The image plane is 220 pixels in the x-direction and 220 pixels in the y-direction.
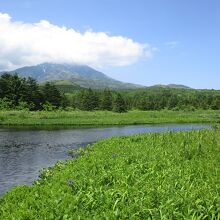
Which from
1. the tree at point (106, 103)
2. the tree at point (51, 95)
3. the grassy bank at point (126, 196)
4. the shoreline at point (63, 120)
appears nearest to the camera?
the grassy bank at point (126, 196)

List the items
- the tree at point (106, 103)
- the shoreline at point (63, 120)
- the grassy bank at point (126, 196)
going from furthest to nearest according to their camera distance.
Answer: the tree at point (106, 103), the shoreline at point (63, 120), the grassy bank at point (126, 196)

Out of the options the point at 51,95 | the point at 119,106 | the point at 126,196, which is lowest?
the point at 126,196

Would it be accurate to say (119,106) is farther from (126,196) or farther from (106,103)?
(126,196)

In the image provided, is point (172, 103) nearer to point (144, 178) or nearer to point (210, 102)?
point (210, 102)

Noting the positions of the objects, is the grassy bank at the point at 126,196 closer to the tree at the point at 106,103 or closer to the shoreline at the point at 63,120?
the shoreline at the point at 63,120

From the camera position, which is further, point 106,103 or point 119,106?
point 106,103

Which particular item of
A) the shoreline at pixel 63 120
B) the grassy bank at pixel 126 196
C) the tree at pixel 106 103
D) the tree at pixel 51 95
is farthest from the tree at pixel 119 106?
the grassy bank at pixel 126 196

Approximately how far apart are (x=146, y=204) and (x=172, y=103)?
6370 inches

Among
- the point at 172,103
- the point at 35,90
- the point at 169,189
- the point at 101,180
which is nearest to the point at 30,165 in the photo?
the point at 101,180

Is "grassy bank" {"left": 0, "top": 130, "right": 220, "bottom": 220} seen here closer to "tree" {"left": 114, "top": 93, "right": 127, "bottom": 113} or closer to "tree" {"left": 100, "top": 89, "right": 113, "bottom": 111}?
"tree" {"left": 114, "top": 93, "right": 127, "bottom": 113}

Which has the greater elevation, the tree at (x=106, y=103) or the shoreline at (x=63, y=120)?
the tree at (x=106, y=103)

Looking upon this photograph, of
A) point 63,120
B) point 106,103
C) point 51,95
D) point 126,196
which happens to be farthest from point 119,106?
point 126,196

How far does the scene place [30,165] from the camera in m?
32.2

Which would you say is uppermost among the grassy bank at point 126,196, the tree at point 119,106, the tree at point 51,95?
the tree at point 51,95
